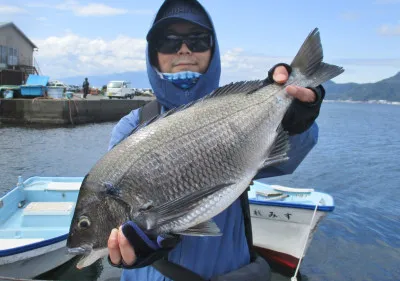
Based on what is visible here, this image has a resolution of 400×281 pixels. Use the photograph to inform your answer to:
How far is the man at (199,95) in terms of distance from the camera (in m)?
2.32

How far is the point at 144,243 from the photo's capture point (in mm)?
1867

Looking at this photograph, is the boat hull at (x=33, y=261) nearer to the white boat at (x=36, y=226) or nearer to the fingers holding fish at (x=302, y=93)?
the white boat at (x=36, y=226)

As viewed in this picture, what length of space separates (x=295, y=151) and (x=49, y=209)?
6.63 metres

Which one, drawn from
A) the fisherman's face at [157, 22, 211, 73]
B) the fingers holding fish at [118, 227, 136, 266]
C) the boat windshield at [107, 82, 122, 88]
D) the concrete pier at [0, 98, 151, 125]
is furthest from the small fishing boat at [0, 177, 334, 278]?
the boat windshield at [107, 82, 122, 88]

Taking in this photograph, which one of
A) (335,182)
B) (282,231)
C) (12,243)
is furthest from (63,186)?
(335,182)

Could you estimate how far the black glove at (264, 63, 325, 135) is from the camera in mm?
2381

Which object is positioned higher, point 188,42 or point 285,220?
point 188,42

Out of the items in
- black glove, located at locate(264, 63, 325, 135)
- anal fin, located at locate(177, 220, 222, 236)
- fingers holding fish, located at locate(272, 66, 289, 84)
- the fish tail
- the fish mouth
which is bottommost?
the fish mouth

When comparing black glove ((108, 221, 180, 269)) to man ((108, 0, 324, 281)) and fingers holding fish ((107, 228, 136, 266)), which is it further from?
man ((108, 0, 324, 281))

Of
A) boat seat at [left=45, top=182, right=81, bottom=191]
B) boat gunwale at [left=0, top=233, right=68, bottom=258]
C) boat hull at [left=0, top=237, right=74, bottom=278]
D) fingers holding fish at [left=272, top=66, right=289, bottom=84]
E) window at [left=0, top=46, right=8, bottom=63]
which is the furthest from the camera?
window at [left=0, top=46, right=8, bottom=63]

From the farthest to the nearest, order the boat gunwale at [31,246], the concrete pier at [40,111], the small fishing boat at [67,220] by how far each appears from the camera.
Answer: the concrete pier at [40,111] → the small fishing boat at [67,220] → the boat gunwale at [31,246]

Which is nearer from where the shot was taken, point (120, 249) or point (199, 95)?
point (120, 249)

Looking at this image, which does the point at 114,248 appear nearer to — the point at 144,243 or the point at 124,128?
the point at 144,243

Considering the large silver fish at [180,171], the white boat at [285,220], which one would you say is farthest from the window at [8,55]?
the large silver fish at [180,171]
